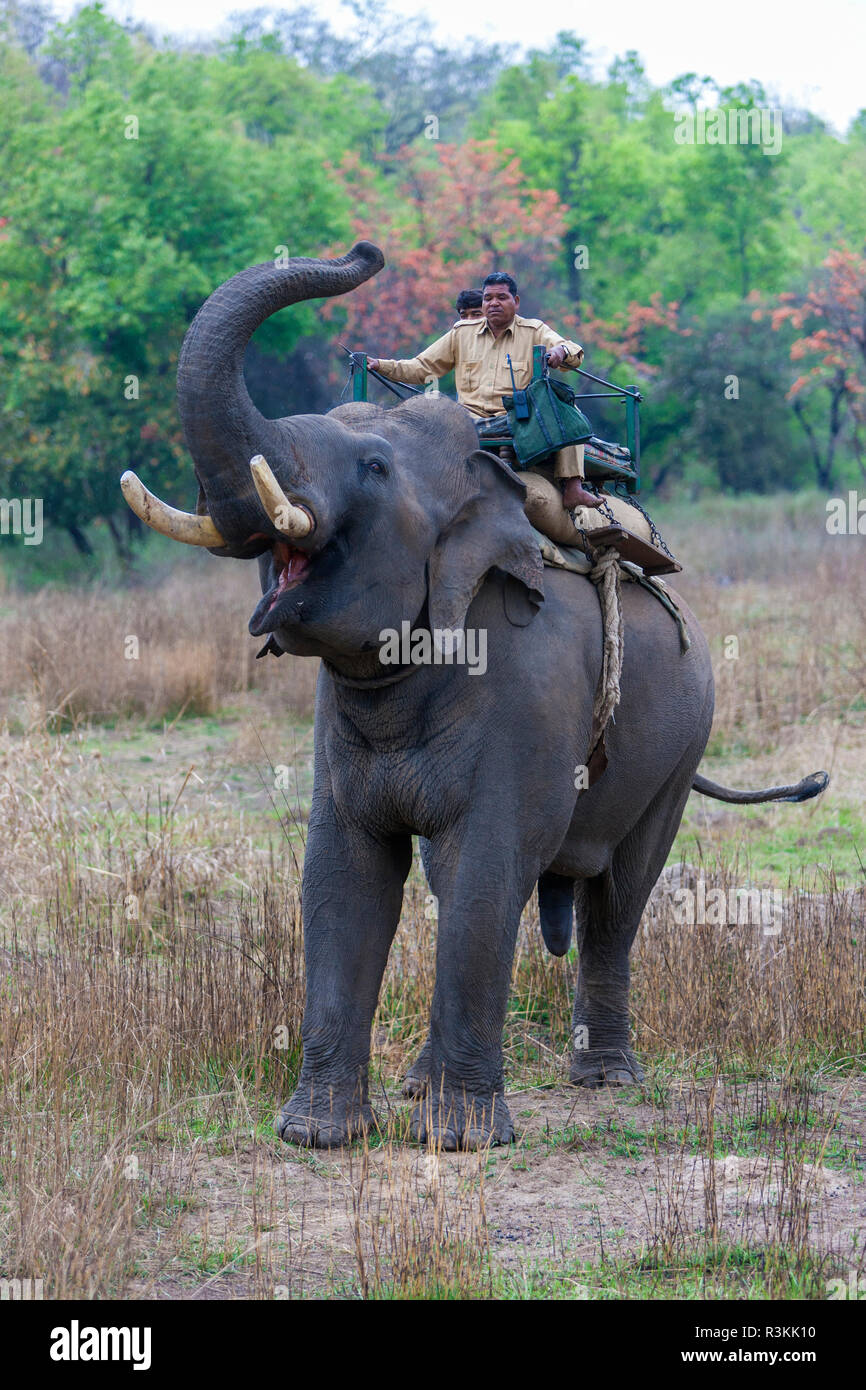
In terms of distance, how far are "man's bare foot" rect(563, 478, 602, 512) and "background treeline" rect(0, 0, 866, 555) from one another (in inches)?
→ 466

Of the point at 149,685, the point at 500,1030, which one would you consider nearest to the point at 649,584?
the point at 500,1030

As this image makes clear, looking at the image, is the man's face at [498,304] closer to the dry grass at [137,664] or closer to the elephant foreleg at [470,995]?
the elephant foreleg at [470,995]

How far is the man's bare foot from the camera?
218 inches

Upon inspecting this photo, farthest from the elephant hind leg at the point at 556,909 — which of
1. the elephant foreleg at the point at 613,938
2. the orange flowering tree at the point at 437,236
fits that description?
the orange flowering tree at the point at 437,236

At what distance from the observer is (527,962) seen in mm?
6902

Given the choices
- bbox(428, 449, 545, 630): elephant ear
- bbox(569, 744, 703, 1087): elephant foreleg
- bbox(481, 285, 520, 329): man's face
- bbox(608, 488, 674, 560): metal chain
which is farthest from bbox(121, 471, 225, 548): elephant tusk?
bbox(569, 744, 703, 1087): elephant foreleg

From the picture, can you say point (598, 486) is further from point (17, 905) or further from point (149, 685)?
point (149, 685)

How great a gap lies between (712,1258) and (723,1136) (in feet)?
3.64

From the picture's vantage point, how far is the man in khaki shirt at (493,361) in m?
5.55

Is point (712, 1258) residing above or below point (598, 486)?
below

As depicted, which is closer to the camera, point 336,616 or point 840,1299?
point 840,1299

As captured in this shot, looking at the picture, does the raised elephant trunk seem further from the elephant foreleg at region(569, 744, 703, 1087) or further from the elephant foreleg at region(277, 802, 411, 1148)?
the elephant foreleg at region(569, 744, 703, 1087)

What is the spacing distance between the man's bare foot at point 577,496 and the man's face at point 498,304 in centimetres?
58

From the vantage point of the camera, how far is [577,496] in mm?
5535
